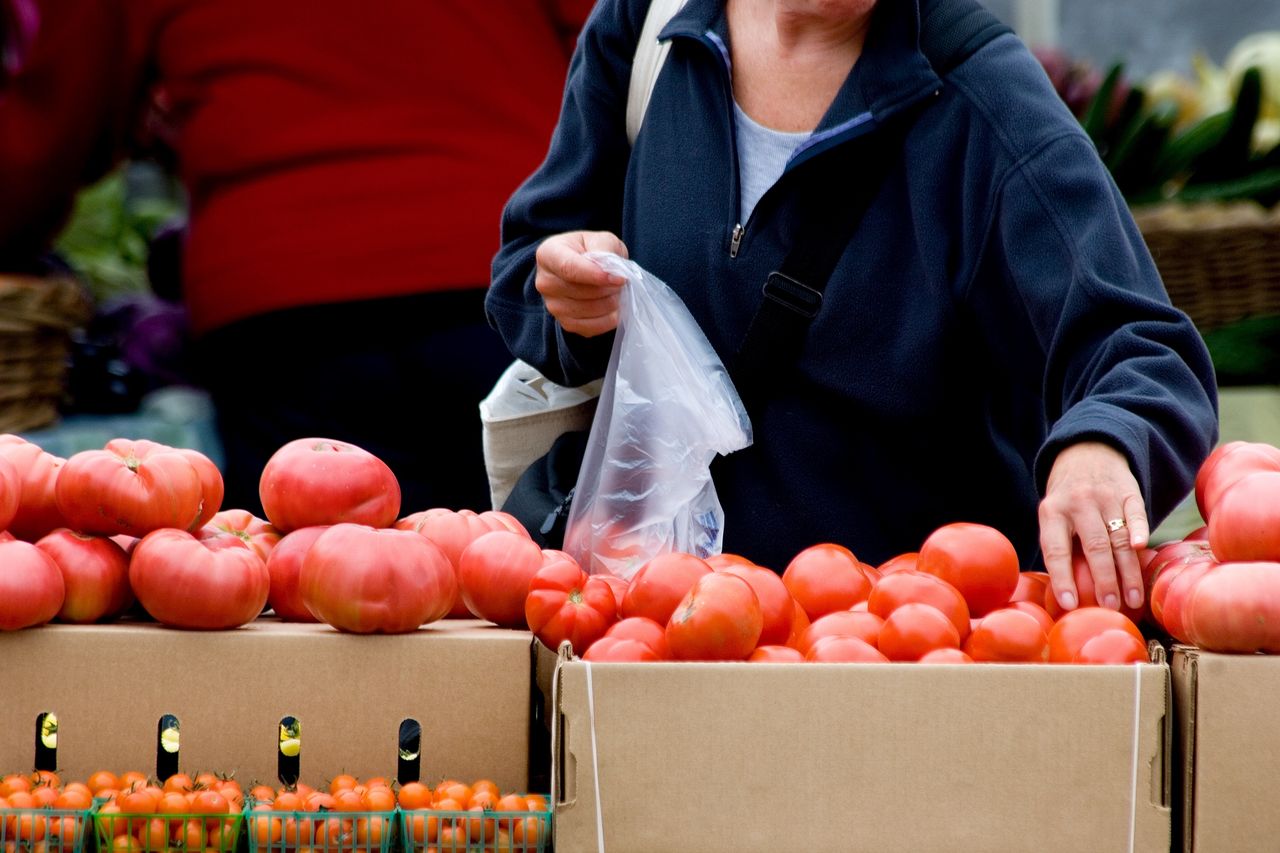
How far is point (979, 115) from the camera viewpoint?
2.05 metres

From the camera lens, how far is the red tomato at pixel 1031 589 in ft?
5.66

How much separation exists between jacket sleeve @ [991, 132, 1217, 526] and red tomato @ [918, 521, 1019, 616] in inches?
5.4

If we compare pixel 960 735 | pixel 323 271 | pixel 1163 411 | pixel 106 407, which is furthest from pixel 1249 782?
pixel 106 407

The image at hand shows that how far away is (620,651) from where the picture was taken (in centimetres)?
147

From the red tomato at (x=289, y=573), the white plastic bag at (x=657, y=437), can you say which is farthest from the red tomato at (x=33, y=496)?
the white plastic bag at (x=657, y=437)

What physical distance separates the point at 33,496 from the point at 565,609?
2.25ft

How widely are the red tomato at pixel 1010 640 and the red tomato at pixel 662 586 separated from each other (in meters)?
0.29

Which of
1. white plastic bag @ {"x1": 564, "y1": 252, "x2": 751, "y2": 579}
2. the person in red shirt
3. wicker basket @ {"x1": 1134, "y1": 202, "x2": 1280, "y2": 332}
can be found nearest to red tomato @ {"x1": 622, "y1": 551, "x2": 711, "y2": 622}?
white plastic bag @ {"x1": 564, "y1": 252, "x2": 751, "y2": 579}

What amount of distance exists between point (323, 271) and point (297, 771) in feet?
5.09

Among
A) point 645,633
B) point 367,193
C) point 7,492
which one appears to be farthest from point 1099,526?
point 367,193

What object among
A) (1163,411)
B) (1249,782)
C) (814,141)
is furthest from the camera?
(814,141)

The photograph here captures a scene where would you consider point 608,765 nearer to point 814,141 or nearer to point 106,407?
point 814,141

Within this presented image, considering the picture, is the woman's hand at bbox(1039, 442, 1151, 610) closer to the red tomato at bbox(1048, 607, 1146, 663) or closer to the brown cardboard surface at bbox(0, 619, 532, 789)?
the red tomato at bbox(1048, 607, 1146, 663)

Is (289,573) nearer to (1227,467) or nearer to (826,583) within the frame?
(826,583)
